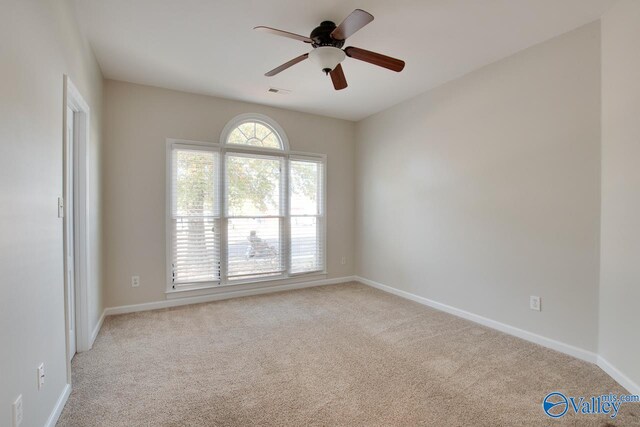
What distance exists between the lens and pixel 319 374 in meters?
2.34

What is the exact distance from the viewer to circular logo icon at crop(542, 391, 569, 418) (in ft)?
6.18

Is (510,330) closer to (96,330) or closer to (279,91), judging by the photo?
(279,91)

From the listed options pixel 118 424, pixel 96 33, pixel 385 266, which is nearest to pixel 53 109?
pixel 96 33

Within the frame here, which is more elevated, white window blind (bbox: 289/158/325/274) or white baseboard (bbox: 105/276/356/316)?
white window blind (bbox: 289/158/325/274)

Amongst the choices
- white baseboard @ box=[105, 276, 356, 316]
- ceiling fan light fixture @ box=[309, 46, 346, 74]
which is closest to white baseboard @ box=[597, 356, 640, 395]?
ceiling fan light fixture @ box=[309, 46, 346, 74]

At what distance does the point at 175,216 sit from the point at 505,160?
386cm

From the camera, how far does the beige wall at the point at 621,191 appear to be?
208cm

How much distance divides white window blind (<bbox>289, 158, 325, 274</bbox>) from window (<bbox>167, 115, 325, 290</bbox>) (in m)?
0.02

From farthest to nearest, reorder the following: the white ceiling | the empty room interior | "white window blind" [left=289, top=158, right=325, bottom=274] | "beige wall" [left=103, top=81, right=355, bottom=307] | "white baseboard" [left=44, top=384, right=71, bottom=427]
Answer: "white window blind" [left=289, top=158, right=325, bottom=274] → "beige wall" [left=103, top=81, right=355, bottom=307] → the white ceiling → the empty room interior → "white baseboard" [left=44, top=384, right=71, bottom=427]

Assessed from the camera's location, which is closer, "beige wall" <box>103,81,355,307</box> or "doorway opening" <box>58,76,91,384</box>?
"doorway opening" <box>58,76,91,384</box>

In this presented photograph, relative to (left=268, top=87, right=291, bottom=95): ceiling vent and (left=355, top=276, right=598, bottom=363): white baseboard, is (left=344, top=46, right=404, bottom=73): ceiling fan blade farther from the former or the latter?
(left=355, top=276, right=598, bottom=363): white baseboard

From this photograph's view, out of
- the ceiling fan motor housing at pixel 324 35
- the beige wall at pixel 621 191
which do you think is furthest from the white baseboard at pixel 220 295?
the beige wall at pixel 621 191

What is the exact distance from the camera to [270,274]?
4.64m

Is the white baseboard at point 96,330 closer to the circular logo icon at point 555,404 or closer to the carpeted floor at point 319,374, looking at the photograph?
the carpeted floor at point 319,374
